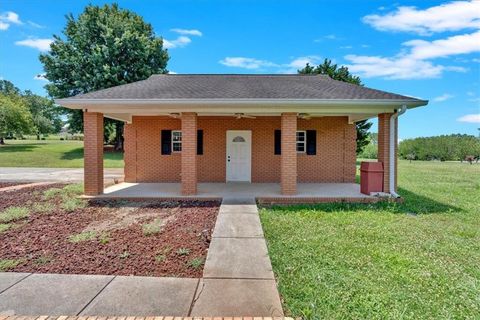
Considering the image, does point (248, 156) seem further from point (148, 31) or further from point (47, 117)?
point (47, 117)

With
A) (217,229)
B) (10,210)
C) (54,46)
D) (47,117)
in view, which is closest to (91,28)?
(54,46)

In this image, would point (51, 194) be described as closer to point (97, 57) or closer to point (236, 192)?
point (236, 192)

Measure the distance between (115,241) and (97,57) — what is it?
2518cm

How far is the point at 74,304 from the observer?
3340 mm

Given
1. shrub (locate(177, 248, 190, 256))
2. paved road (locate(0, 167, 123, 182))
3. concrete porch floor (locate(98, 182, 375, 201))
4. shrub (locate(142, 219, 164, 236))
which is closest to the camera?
shrub (locate(177, 248, 190, 256))

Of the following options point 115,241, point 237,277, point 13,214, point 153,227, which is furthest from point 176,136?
point 237,277

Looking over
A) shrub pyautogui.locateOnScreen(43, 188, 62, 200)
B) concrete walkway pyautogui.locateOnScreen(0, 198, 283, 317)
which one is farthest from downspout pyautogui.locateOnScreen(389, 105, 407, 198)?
shrub pyautogui.locateOnScreen(43, 188, 62, 200)

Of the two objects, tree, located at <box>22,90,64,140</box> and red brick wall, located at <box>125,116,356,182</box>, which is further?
tree, located at <box>22,90,64,140</box>

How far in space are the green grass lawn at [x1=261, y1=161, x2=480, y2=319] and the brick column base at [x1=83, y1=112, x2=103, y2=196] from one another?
570cm

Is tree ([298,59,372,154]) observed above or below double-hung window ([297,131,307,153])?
above

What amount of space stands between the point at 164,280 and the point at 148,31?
109ft

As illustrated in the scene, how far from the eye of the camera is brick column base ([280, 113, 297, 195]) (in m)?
9.59

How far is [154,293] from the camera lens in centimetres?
360

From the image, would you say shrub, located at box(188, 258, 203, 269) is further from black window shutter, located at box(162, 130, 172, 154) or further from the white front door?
black window shutter, located at box(162, 130, 172, 154)
